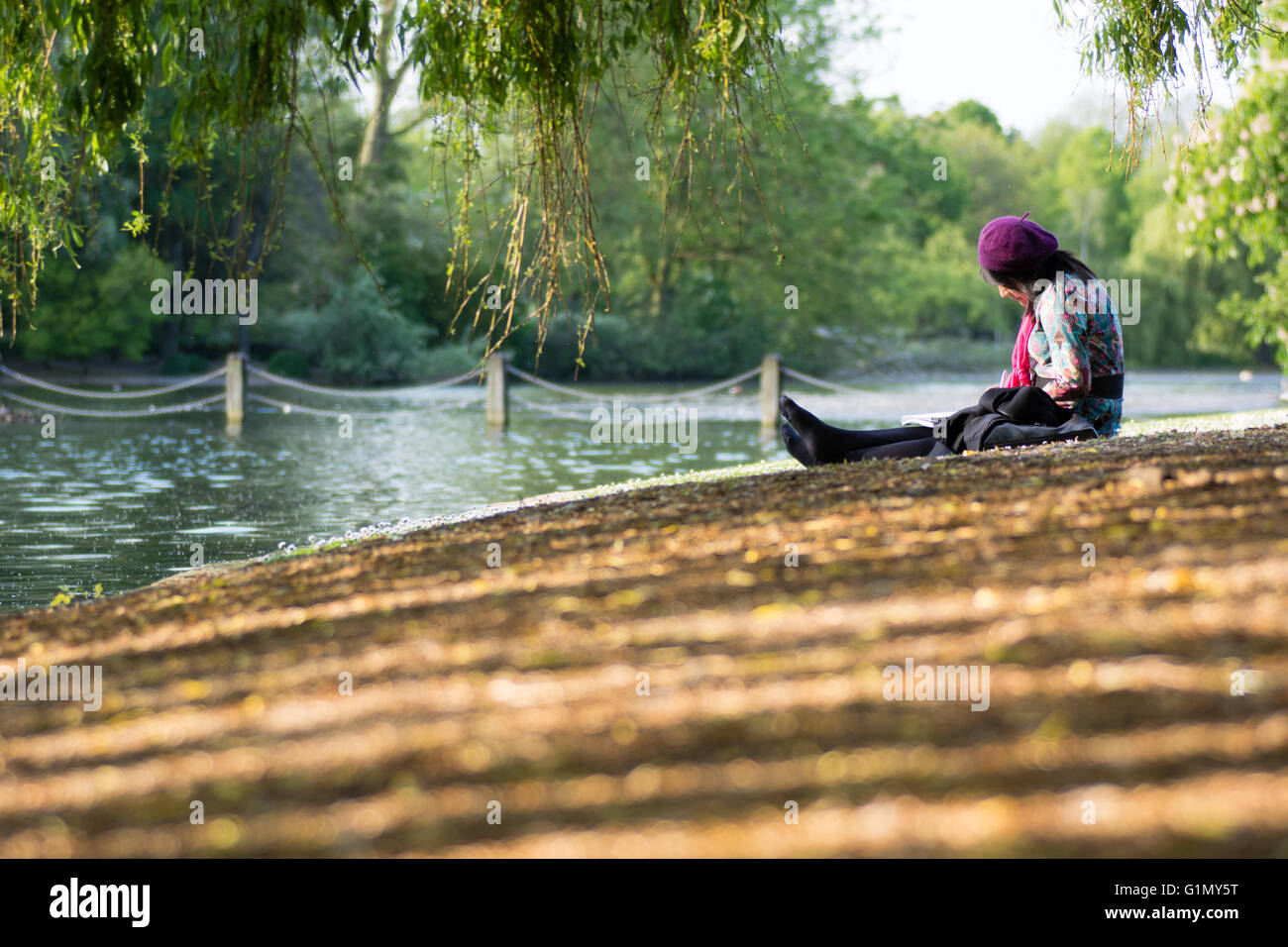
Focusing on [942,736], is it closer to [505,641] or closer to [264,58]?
[505,641]

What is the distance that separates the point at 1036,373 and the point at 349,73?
11.6 ft

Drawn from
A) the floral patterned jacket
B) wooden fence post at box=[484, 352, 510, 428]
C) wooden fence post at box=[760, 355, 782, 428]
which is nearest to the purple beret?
the floral patterned jacket

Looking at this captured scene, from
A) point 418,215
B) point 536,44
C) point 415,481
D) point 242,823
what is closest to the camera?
point 242,823

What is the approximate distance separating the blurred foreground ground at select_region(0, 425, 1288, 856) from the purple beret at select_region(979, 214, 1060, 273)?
2230 mm

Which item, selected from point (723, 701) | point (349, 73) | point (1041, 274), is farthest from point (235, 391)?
point (723, 701)

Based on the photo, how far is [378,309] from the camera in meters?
30.7

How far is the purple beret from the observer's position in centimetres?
604

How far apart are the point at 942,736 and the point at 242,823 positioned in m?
1.33

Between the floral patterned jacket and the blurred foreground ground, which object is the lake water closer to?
the blurred foreground ground

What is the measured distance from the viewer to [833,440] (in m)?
6.61

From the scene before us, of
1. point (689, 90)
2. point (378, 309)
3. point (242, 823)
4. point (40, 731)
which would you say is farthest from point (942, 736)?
point (378, 309)

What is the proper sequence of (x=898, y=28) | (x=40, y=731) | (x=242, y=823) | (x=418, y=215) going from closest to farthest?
(x=242, y=823)
(x=40, y=731)
(x=898, y=28)
(x=418, y=215)

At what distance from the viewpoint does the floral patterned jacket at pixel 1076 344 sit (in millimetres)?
6023
